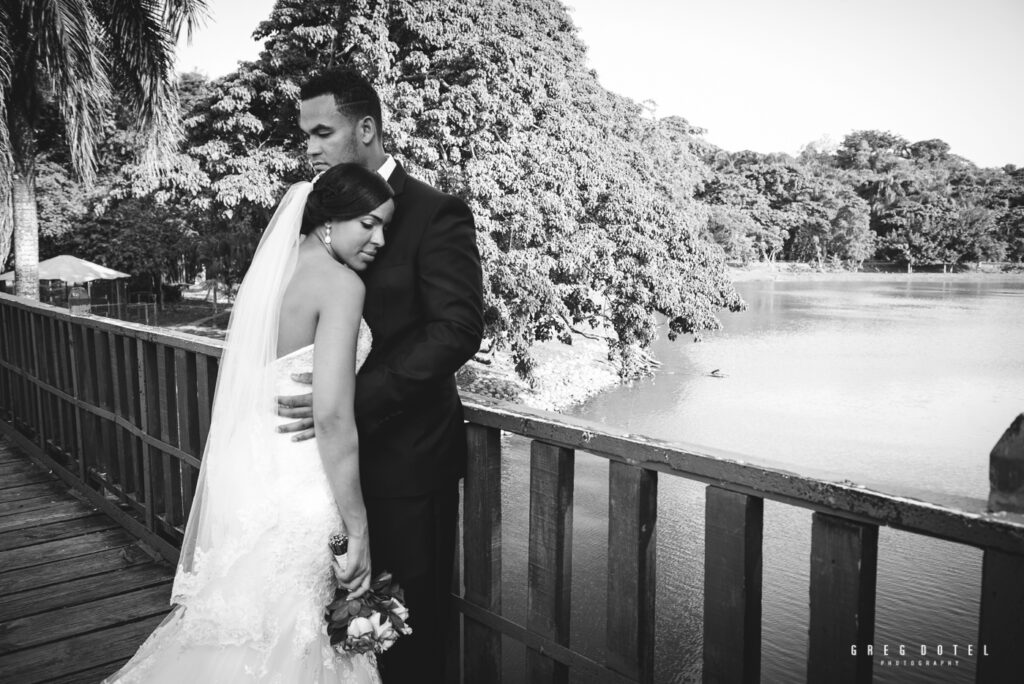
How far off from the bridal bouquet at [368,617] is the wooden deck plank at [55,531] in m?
2.74

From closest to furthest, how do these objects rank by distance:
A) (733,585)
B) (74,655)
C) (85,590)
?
(733,585) → (74,655) → (85,590)

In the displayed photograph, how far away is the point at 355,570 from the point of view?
6.18 ft

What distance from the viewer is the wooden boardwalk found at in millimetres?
2799

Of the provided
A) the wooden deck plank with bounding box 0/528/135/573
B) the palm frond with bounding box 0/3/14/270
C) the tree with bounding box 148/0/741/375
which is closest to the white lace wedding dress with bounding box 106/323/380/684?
the wooden deck plank with bounding box 0/528/135/573

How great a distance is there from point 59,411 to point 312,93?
3.57 meters

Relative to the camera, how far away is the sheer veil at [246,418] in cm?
197

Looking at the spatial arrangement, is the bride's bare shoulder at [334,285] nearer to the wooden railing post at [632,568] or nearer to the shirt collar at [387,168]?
the shirt collar at [387,168]

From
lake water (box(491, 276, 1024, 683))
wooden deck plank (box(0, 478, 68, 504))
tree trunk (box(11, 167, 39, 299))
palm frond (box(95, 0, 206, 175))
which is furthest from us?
tree trunk (box(11, 167, 39, 299))

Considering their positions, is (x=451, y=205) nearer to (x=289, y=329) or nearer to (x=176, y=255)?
(x=289, y=329)

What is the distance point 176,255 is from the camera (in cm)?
3053

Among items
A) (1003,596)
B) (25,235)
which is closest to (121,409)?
(1003,596)

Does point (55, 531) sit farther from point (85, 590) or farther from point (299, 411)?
point (299, 411)

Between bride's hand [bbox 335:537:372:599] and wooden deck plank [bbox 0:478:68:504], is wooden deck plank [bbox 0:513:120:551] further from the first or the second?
bride's hand [bbox 335:537:372:599]

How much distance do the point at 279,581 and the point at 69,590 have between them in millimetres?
2020
